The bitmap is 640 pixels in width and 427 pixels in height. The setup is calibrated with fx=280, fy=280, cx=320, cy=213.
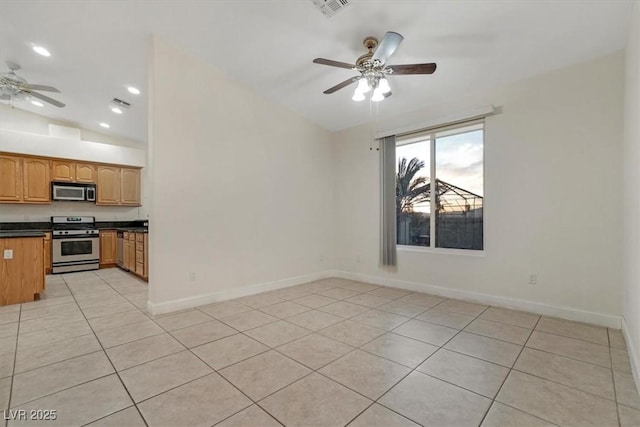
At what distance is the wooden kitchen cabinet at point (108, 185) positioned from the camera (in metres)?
6.63

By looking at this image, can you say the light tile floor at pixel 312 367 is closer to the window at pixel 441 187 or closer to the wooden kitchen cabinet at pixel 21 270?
the wooden kitchen cabinet at pixel 21 270

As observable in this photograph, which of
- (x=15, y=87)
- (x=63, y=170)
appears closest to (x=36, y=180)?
(x=63, y=170)

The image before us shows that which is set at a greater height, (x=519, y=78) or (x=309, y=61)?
(x=309, y=61)

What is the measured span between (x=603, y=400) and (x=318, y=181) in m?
4.43

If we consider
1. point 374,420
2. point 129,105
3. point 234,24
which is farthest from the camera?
point 129,105

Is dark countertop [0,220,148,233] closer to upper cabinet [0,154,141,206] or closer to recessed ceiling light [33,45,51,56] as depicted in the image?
upper cabinet [0,154,141,206]

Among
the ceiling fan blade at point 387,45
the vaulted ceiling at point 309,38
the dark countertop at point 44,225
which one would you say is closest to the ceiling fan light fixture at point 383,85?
the ceiling fan blade at point 387,45

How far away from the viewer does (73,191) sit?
20.6 ft

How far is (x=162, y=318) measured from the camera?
3.23 m

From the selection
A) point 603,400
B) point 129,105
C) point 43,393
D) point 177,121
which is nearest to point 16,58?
point 129,105

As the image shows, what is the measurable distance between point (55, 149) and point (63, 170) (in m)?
0.45

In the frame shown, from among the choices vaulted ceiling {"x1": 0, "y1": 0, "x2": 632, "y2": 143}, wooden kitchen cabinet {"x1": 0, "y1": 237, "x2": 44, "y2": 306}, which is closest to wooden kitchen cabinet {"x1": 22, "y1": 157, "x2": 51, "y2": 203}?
vaulted ceiling {"x1": 0, "y1": 0, "x2": 632, "y2": 143}

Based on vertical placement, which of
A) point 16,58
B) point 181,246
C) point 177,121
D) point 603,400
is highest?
point 16,58

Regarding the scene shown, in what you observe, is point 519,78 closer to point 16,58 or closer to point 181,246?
point 181,246
